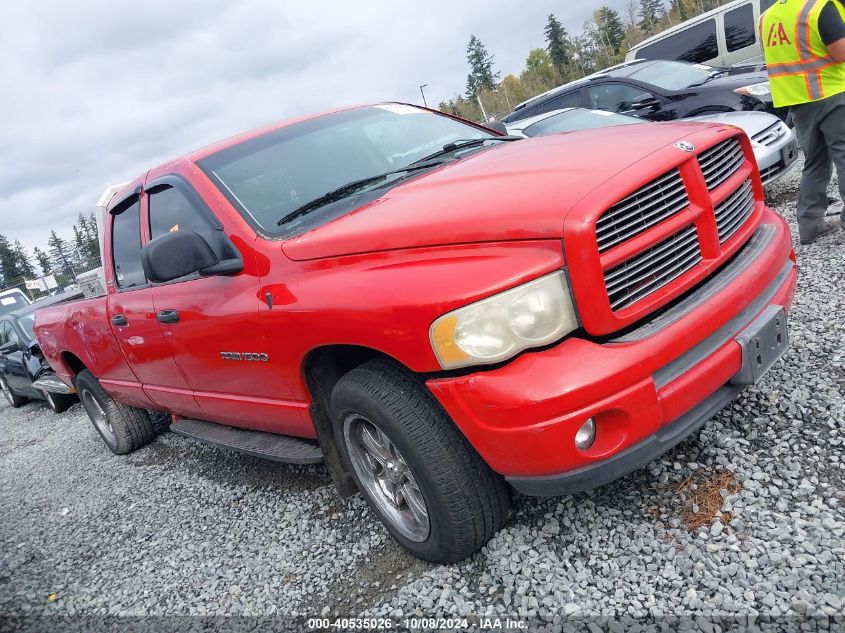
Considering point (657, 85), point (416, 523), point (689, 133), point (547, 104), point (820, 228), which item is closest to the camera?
point (689, 133)

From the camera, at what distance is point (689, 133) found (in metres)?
2.27

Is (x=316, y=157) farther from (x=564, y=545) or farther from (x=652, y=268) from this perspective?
(x=564, y=545)

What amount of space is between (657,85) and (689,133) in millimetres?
6440

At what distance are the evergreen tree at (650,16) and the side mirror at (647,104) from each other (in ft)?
207

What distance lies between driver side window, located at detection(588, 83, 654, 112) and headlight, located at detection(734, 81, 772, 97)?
3.64 ft

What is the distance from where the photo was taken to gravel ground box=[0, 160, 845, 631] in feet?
6.23

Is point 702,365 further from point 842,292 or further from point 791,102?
point 791,102

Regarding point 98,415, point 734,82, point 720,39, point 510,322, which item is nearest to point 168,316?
point 510,322

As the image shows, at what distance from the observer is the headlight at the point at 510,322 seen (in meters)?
1.81

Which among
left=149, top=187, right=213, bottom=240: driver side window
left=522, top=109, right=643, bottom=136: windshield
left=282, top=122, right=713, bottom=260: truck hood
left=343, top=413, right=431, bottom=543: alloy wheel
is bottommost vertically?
left=343, top=413, right=431, bottom=543: alloy wheel

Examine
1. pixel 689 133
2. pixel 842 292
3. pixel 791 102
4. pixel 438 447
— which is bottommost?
pixel 842 292

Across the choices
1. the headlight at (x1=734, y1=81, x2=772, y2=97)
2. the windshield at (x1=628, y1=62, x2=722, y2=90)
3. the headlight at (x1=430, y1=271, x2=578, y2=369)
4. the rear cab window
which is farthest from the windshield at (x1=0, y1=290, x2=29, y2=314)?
the rear cab window

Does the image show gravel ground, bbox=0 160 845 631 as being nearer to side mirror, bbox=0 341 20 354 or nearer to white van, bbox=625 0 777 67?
side mirror, bbox=0 341 20 354

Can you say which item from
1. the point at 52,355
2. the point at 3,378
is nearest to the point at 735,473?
the point at 52,355
